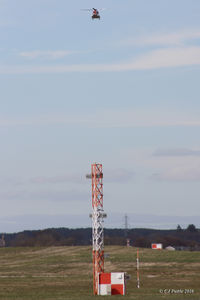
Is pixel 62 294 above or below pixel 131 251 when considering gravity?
below

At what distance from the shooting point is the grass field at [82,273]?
5603 cm

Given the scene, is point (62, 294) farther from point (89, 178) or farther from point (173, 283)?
point (173, 283)

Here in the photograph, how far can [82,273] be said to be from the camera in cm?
9200

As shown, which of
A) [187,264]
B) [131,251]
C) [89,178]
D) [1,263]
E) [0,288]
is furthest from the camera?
[131,251]

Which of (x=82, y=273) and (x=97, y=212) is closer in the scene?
(x=97, y=212)

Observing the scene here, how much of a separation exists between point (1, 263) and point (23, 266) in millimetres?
10895

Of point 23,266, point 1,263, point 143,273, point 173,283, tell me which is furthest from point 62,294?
point 1,263

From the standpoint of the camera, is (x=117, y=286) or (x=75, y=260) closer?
(x=117, y=286)

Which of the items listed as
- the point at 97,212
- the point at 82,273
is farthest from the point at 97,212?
the point at 82,273

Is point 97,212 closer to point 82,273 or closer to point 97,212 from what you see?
point 97,212

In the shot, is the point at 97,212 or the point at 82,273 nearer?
the point at 97,212

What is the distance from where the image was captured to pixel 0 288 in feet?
215

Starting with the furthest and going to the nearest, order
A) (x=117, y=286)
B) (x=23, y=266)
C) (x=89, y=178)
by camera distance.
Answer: (x=23, y=266)
(x=89, y=178)
(x=117, y=286)

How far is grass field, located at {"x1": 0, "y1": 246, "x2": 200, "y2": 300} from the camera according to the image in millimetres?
56031
